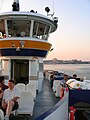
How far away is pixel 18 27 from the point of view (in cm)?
1347

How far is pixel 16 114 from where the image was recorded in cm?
678

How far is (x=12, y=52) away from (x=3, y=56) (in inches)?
26.4

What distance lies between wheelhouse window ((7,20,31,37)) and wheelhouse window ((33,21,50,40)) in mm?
405

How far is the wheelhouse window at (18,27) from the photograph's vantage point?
11998mm

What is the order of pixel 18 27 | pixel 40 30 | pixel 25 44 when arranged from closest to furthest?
pixel 25 44 → pixel 40 30 → pixel 18 27

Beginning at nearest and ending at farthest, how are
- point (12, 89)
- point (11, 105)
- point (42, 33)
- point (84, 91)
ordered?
1. point (11, 105)
2. point (12, 89)
3. point (84, 91)
4. point (42, 33)

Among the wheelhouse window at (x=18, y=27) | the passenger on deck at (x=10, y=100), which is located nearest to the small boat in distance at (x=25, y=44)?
the wheelhouse window at (x=18, y=27)

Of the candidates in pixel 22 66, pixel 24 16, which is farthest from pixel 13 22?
pixel 22 66

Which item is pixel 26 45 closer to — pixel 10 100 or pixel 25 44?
pixel 25 44

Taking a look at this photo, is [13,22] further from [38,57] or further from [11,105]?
[11,105]

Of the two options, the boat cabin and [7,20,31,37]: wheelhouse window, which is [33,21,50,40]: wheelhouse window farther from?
[7,20,31,37]: wheelhouse window

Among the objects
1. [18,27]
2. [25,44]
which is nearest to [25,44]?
[25,44]

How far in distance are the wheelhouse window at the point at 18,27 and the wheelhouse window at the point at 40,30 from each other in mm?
405

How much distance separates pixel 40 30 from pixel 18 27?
1.42 m
